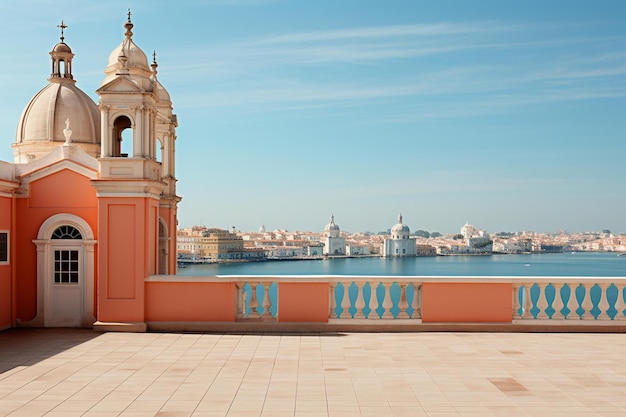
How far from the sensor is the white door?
414 inches

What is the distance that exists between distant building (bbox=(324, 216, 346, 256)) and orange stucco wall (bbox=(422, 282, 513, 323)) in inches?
6875

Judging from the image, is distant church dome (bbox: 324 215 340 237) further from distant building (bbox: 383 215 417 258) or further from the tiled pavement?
the tiled pavement

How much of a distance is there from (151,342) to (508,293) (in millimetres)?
5330

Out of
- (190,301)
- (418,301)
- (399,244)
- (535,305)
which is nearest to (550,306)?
(418,301)

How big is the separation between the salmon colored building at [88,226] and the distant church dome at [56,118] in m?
4.96

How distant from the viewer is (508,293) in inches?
385

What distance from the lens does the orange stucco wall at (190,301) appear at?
9.92 m

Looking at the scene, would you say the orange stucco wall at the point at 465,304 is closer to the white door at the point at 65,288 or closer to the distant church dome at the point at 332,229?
the white door at the point at 65,288

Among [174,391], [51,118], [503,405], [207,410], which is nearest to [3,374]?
[174,391]

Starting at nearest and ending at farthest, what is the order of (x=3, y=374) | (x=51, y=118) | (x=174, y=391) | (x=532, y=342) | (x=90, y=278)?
1. (x=174, y=391)
2. (x=3, y=374)
3. (x=532, y=342)
4. (x=90, y=278)
5. (x=51, y=118)

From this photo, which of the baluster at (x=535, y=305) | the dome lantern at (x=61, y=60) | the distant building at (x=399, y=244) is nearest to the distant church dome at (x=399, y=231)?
the distant building at (x=399, y=244)

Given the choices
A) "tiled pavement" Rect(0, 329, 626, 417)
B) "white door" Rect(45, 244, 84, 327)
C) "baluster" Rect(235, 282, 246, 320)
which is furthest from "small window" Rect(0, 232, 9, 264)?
"baluster" Rect(235, 282, 246, 320)

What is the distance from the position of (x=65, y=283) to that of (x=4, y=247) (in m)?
1.12

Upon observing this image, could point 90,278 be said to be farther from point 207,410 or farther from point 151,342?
point 207,410
